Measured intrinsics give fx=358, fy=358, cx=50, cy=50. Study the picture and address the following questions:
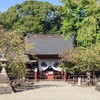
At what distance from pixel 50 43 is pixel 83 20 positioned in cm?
749

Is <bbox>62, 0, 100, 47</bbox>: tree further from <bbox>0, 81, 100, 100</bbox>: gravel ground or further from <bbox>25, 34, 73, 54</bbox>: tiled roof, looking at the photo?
<bbox>0, 81, 100, 100</bbox>: gravel ground

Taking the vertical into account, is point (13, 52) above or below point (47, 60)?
below

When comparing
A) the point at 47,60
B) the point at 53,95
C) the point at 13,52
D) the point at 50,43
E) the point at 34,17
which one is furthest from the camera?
the point at 34,17

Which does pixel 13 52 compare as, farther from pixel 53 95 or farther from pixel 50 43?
pixel 50 43

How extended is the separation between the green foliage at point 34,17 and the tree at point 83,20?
17738 mm

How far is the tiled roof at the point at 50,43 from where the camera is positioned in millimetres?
42631

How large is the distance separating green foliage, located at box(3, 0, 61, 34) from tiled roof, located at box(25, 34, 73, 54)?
1323 centimetres

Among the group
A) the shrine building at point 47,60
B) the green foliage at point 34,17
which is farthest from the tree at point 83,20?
the green foliage at point 34,17

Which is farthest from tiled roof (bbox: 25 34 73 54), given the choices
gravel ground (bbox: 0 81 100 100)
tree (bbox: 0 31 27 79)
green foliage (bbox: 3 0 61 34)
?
gravel ground (bbox: 0 81 100 100)

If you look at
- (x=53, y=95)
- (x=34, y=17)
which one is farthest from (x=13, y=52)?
(x=34, y=17)

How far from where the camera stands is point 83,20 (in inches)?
1535

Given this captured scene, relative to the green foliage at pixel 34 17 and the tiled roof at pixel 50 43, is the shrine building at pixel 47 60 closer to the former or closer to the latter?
Answer: the tiled roof at pixel 50 43

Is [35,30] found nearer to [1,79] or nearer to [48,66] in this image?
[48,66]

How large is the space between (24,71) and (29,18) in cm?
3772
